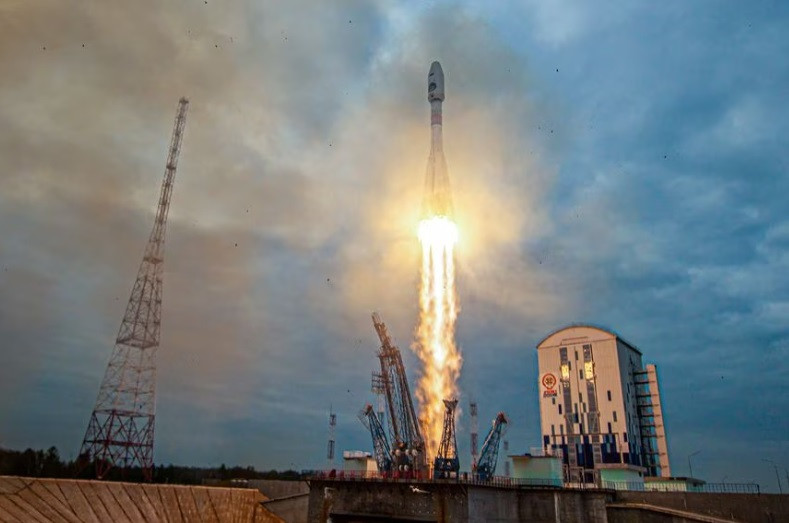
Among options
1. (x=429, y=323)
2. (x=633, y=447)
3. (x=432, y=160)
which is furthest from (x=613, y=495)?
(x=432, y=160)

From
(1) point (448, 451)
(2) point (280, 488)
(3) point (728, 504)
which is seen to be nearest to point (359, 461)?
(2) point (280, 488)

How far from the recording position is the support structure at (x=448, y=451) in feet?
173

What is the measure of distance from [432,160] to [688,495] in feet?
137

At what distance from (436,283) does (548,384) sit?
123 feet

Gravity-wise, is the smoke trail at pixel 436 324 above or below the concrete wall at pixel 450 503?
above

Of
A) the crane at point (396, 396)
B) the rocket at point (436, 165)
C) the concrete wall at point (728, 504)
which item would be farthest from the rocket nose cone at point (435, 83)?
the concrete wall at point (728, 504)

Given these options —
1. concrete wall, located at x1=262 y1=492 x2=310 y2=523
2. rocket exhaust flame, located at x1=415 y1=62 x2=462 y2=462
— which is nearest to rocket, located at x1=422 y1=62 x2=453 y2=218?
rocket exhaust flame, located at x1=415 y1=62 x2=462 y2=462

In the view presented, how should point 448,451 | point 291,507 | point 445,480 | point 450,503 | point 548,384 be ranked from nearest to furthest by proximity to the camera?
point 450,503, point 445,480, point 448,451, point 291,507, point 548,384

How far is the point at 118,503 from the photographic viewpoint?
171ft

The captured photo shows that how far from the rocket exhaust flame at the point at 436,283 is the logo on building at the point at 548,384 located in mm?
32113

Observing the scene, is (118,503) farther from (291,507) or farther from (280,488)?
(280,488)

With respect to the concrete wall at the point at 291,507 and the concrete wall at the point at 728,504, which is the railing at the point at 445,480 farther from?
the concrete wall at the point at 291,507

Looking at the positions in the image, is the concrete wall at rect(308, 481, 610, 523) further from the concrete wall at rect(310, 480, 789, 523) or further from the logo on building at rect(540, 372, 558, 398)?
the logo on building at rect(540, 372, 558, 398)

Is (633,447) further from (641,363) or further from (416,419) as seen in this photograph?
(416,419)
